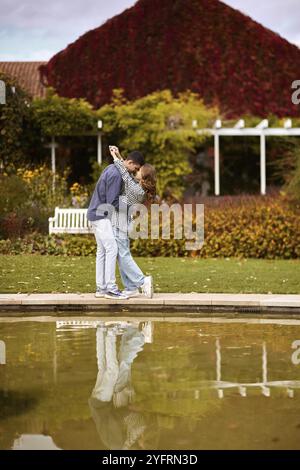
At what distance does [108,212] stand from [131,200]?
0.31m

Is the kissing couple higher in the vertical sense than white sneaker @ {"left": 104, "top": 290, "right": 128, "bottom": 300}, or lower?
higher

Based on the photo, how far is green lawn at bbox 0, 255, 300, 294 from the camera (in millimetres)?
11484

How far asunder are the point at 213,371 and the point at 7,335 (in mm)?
2495

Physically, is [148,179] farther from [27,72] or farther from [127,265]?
[27,72]

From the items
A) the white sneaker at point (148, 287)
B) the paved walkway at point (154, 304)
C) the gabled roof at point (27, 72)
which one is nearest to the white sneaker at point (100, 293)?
the paved walkway at point (154, 304)

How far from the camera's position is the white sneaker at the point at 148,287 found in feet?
33.4

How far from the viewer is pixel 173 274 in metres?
13.0

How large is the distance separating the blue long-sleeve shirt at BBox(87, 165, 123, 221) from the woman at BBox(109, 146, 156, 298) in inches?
3.4

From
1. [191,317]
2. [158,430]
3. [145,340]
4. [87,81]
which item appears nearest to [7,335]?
[145,340]

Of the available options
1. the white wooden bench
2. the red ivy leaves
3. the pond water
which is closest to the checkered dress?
the pond water

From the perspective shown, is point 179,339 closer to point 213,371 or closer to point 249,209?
point 213,371

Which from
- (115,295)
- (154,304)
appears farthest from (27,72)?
(154,304)

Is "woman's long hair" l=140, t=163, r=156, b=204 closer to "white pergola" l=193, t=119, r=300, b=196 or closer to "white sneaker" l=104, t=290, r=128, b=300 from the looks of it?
"white sneaker" l=104, t=290, r=128, b=300

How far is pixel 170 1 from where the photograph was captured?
25250mm
